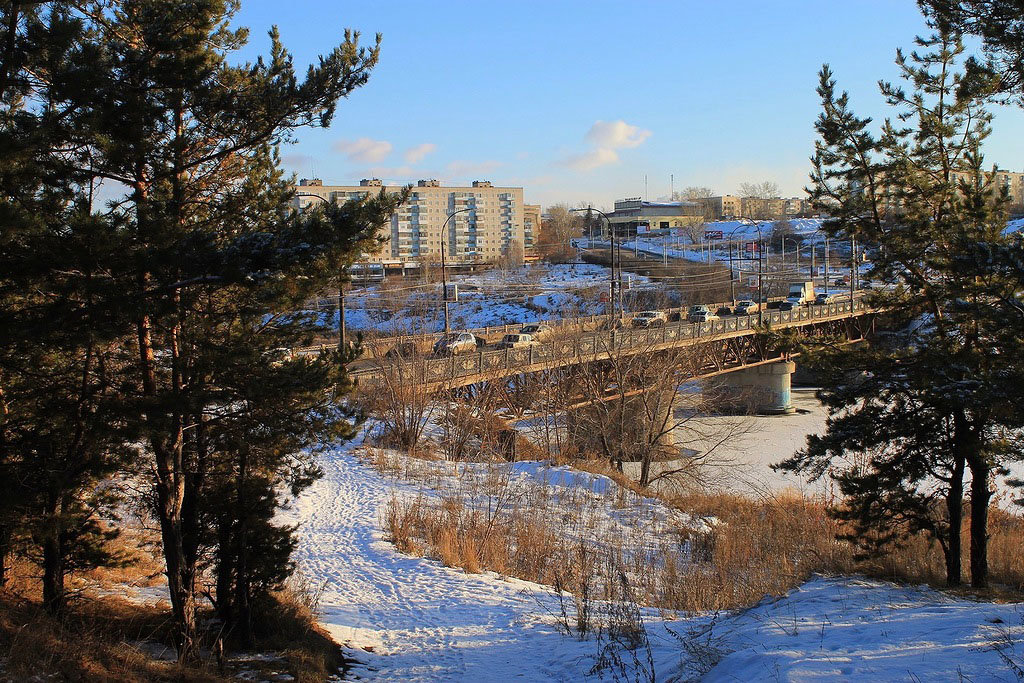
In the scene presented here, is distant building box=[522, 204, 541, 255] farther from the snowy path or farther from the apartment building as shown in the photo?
the snowy path

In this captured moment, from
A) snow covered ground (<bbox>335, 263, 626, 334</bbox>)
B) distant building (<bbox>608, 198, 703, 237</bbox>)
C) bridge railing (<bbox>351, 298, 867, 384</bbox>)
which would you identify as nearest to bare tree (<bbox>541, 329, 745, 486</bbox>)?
bridge railing (<bbox>351, 298, 867, 384</bbox>)

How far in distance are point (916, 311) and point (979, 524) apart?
10.9ft

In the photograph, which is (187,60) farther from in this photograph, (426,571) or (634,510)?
(634,510)

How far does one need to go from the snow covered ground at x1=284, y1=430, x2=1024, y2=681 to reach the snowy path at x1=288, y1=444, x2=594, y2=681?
0.06 ft

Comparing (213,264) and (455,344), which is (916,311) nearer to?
(213,264)

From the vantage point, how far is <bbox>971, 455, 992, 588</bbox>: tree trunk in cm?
1178

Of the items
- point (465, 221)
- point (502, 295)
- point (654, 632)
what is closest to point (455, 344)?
point (654, 632)

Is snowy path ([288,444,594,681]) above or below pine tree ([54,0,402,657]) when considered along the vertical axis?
below

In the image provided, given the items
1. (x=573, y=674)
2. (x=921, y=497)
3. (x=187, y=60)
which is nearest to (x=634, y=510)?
(x=921, y=497)

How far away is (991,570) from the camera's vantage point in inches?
539

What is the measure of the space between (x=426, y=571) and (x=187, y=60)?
27.7 feet

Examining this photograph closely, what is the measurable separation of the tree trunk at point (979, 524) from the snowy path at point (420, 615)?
6409mm

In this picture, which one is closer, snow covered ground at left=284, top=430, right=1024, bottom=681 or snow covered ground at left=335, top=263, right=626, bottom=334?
snow covered ground at left=284, top=430, right=1024, bottom=681

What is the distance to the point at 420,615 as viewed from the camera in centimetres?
1129
